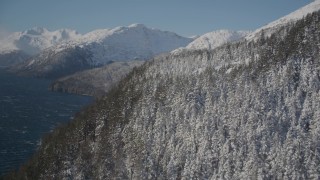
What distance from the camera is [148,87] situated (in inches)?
6531

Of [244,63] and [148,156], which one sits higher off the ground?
[244,63]

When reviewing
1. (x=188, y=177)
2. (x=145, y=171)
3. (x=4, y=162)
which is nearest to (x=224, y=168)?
(x=188, y=177)

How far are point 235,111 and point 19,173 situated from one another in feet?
260

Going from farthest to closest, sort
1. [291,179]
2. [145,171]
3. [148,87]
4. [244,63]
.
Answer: [148,87] → [244,63] → [145,171] → [291,179]

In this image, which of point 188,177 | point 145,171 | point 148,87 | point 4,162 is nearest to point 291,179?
point 188,177

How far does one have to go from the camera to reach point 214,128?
5098 inches

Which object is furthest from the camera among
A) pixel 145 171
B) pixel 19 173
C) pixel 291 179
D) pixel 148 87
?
pixel 148 87

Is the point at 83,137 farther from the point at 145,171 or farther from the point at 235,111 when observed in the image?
the point at 235,111

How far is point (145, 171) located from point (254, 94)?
45285 mm

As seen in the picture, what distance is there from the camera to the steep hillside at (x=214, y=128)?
381 ft

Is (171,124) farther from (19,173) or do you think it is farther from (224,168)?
(19,173)

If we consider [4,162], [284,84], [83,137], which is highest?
[284,84]

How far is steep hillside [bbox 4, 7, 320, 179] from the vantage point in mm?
A: 116000

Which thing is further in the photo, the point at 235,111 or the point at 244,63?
the point at 244,63
